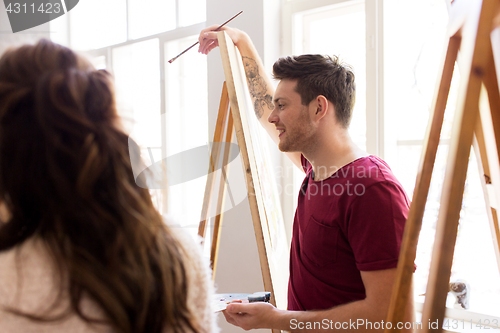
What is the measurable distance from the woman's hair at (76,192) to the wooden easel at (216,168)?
2.82 ft

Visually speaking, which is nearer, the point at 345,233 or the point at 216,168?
the point at 345,233

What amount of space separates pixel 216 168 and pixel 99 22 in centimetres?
136

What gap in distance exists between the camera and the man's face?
4.18 feet

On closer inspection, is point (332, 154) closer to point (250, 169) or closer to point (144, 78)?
point (250, 169)

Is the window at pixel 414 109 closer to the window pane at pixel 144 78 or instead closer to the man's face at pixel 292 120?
the man's face at pixel 292 120

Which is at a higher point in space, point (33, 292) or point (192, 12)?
point (192, 12)

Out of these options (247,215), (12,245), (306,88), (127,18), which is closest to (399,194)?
(306,88)

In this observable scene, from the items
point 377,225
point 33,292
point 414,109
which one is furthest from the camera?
point 414,109

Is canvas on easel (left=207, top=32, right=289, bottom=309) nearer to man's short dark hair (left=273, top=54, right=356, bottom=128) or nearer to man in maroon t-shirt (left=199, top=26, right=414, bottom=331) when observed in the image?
man in maroon t-shirt (left=199, top=26, right=414, bottom=331)

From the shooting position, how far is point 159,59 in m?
2.26

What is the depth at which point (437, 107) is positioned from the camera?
2.39 ft

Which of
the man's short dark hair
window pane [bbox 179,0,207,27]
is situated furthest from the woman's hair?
window pane [bbox 179,0,207,27]

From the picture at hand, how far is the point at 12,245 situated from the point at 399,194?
36.2 inches

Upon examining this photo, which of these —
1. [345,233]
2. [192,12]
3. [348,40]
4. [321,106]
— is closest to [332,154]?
[321,106]
